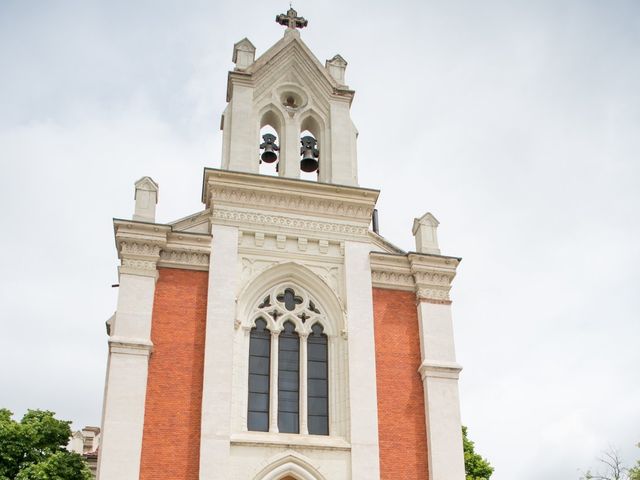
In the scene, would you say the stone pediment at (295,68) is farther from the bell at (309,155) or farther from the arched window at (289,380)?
the arched window at (289,380)

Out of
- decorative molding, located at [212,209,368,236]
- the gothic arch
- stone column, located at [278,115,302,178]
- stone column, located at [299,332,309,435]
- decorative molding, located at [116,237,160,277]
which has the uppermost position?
stone column, located at [278,115,302,178]

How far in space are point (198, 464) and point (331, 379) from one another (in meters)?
4.31

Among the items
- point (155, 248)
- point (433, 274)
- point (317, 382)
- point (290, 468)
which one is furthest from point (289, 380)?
point (433, 274)

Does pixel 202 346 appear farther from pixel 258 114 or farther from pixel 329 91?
pixel 329 91

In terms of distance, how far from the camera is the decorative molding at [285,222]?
920 inches

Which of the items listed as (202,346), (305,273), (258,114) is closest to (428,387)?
(305,273)

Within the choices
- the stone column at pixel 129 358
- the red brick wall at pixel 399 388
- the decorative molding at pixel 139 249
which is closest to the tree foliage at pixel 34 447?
the stone column at pixel 129 358

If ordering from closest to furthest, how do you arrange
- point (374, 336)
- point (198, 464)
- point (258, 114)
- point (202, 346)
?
point (198, 464)
point (202, 346)
point (374, 336)
point (258, 114)

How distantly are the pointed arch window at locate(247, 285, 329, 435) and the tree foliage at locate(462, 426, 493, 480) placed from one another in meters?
13.6

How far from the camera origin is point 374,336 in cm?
2266

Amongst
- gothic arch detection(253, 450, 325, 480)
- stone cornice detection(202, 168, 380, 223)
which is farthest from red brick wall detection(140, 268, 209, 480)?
stone cornice detection(202, 168, 380, 223)

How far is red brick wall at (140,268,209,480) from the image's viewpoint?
19.7m

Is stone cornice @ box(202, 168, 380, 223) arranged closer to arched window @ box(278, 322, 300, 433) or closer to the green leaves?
arched window @ box(278, 322, 300, 433)

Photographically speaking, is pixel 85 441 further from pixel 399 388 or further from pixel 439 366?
pixel 439 366
